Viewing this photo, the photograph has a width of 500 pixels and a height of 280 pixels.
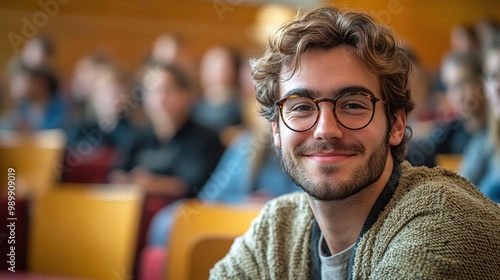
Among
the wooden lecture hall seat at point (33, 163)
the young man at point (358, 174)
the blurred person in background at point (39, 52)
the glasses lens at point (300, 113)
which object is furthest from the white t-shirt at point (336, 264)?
the blurred person in background at point (39, 52)

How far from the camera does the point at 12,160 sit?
3697mm

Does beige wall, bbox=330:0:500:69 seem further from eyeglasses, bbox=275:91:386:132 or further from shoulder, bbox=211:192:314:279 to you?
eyeglasses, bbox=275:91:386:132

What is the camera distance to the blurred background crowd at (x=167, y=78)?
3477 millimetres

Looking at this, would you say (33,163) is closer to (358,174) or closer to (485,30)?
(358,174)

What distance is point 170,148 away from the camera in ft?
11.3

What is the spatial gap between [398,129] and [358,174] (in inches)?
6.5

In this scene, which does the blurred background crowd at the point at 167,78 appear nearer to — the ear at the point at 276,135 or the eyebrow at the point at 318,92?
the ear at the point at 276,135

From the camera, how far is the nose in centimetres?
105

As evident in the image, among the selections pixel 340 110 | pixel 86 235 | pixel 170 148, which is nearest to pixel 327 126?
pixel 340 110

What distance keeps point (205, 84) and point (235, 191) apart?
238cm

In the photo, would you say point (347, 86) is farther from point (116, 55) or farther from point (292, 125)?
point (116, 55)

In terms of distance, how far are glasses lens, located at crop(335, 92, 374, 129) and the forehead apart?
17 millimetres

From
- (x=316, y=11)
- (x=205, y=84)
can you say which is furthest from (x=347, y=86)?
(x=205, y=84)

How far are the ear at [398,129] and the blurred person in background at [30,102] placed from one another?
4595 mm
